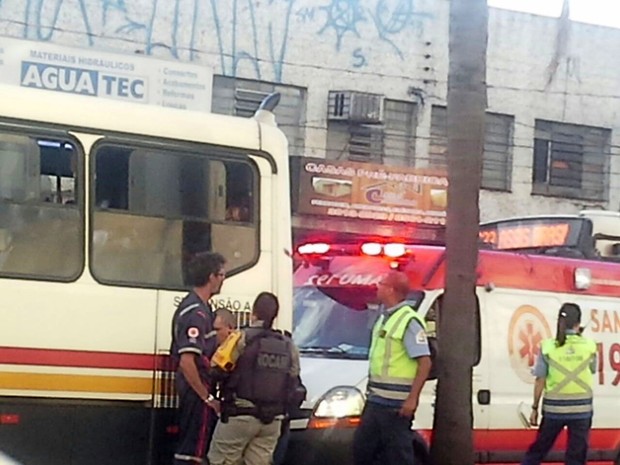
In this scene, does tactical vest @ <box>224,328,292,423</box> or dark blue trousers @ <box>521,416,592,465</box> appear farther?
dark blue trousers @ <box>521,416,592,465</box>

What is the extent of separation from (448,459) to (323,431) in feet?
3.46

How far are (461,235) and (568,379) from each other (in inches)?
60.3

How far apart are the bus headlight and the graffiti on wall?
34.0 ft

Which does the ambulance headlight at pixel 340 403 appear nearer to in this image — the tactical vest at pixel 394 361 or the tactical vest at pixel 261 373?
the tactical vest at pixel 394 361

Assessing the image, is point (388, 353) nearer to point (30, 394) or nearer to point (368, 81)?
point (30, 394)

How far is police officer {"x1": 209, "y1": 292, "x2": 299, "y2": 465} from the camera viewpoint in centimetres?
806

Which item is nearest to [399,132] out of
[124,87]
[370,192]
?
[370,192]

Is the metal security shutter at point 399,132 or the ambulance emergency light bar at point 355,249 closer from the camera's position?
the ambulance emergency light bar at point 355,249

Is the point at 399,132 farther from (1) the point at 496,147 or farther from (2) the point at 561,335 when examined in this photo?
(2) the point at 561,335

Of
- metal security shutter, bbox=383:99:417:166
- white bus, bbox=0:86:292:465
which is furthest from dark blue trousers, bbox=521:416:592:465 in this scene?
metal security shutter, bbox=383:99:417:166

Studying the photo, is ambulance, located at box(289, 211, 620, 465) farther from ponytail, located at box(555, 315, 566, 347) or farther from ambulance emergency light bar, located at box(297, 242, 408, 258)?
ponytail, located at box(555, 315, 566, 347)

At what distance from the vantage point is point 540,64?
22.1m

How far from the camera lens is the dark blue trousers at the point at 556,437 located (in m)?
9.95

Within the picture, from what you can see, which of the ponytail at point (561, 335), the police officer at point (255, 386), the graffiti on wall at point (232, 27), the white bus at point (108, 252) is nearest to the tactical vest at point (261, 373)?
the police officer at point (255, 386)
